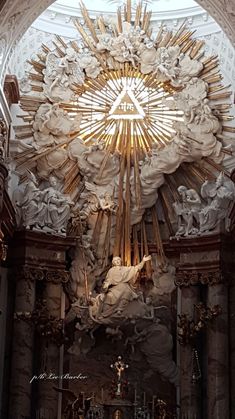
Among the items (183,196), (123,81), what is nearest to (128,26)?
(123,81)

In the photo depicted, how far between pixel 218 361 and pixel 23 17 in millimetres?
8363

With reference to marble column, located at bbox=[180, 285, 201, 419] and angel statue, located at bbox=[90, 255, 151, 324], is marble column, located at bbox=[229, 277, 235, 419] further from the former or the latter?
angel statue, located at bbox=[90, 255, 151, 324]

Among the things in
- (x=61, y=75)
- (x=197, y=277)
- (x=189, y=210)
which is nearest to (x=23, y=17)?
(x=61, y=75)

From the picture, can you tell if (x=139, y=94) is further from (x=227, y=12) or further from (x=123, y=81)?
(x=227, y=12)

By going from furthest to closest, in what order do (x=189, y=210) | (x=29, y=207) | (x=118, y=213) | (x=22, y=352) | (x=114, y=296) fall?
1. (x=118, y=213)
2. (x=189, y=210)
3. (x=29, y=207)
4. (x=114, y=296)
5. (x=22, y=352)

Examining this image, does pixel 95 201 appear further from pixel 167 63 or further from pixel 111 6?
pixel 111 6

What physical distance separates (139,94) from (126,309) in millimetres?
5347

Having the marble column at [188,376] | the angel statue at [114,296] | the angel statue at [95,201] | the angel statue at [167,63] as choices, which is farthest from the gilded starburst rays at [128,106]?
the marble column at [188,376]

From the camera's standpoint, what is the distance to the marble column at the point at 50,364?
18.2m

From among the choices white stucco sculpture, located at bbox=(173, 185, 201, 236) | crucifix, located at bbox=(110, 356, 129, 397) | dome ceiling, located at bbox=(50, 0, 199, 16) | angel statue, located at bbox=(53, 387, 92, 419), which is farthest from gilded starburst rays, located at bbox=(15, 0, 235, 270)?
angel statue, located at bbox=(53, 387, 92, 419)

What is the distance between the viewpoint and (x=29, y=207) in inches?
741

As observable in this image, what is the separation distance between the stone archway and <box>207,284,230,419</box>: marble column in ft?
18.3

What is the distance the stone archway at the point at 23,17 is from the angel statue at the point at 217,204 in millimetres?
3162

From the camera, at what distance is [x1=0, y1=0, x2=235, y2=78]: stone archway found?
53.9 ft
